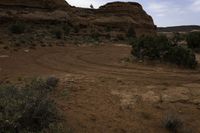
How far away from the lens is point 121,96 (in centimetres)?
888

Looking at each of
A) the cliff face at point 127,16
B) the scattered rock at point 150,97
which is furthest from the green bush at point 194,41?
the cliff face at point 127,16

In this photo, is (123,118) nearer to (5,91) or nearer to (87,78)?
(5,91)

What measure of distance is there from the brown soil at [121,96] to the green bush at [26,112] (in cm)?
54

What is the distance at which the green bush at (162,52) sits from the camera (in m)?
14.3

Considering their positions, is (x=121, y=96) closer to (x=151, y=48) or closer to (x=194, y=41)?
(x=151, y=48)

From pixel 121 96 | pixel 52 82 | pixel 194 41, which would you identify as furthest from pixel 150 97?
pixel 194 41

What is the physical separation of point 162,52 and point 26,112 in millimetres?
10115

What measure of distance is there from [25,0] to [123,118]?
1482 inches

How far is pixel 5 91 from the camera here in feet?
24.1

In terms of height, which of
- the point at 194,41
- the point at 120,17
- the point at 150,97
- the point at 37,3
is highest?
the point at 37,3

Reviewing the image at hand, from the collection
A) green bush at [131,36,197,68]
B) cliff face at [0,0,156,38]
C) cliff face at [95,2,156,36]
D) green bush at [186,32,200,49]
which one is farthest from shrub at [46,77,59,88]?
cliff face at [95,2,156,36]

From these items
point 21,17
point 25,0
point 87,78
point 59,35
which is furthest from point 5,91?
point 25,0

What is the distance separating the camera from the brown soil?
7.38 meters

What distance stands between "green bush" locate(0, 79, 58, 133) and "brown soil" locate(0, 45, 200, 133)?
538 millimetres
